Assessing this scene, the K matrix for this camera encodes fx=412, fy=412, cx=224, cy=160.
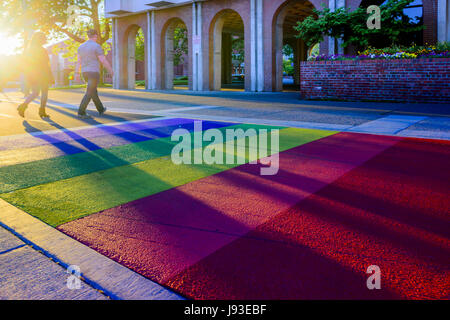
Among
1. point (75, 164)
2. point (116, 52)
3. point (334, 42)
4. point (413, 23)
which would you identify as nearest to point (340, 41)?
point (334, 42)

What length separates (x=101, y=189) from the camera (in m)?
4.50

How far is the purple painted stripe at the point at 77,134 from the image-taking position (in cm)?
720

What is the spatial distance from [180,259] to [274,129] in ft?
20.1

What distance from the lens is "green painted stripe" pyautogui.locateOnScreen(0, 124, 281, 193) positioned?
191 inches

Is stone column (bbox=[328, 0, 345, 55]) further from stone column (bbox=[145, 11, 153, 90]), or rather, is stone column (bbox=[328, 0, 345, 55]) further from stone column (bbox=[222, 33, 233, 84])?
stone column (bbox=[222, 33, 233, 84])

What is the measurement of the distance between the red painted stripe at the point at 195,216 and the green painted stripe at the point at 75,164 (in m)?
1.49

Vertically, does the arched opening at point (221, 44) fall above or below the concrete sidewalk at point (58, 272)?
above

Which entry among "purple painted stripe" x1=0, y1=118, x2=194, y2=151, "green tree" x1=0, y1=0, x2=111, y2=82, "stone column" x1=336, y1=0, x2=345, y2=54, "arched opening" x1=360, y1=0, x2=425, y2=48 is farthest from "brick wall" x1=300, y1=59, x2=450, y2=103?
"green tree" x1=0, y1=0, x2=111, y2=82

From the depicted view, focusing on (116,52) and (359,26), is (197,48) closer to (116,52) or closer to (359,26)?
(116,52)

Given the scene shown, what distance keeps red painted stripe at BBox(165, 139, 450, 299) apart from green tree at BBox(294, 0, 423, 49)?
13484 mm

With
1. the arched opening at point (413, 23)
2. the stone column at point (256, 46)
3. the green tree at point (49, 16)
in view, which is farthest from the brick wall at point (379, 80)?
the green tree at point (49, 16)

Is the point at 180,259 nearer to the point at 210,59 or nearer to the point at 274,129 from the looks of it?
the point at 274,129

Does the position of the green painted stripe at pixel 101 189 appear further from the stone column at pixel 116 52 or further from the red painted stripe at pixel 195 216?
the stone column at pixel 116 52

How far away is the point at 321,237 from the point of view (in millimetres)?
3182
